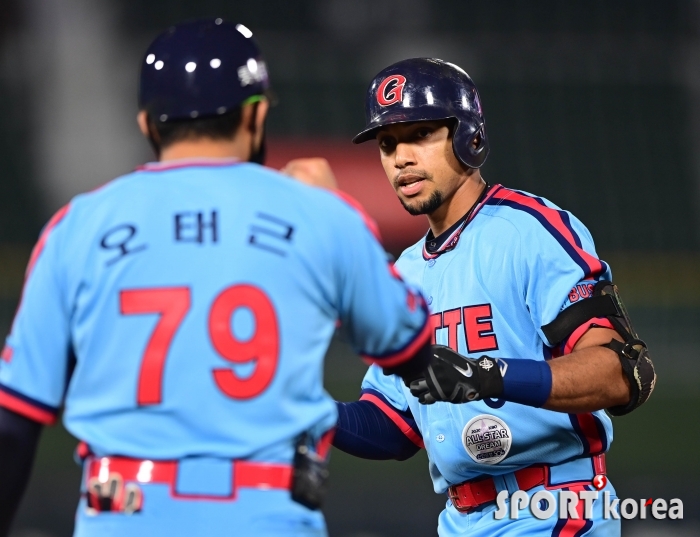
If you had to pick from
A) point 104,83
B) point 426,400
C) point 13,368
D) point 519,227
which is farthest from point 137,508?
point 104,83

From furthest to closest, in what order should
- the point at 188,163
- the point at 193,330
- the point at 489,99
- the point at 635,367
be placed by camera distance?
the point at 489,99
the point at 635,367
the point at 188,163
the point at 193,330

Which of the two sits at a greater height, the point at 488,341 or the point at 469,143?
the point at 469,143

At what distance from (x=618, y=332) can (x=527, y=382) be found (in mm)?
469

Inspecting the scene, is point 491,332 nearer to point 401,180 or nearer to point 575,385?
point 575,385

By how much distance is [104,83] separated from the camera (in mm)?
15086

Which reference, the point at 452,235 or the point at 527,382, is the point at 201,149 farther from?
the point at 452,235

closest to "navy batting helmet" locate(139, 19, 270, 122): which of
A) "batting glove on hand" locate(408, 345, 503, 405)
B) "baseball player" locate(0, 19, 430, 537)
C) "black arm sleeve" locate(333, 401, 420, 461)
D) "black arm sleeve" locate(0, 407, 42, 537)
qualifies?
"baseball player" locate(0, 19, 430, 537)

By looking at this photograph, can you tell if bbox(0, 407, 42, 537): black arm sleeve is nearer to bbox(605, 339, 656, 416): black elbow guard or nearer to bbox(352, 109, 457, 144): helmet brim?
bbox(605, 339, 656, 416): black elbow guard

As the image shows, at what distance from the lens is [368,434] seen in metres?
4.21

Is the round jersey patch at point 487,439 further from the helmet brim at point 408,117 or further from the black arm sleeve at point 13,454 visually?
the black arm sleeve at point 13,454

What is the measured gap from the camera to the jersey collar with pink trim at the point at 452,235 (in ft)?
13.6

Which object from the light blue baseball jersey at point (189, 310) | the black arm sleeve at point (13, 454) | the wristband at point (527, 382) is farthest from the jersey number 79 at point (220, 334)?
the wristband at point (527, 382)

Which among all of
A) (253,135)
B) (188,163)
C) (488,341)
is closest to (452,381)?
(488,341)

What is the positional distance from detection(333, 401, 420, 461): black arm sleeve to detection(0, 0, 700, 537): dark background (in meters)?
9.16
